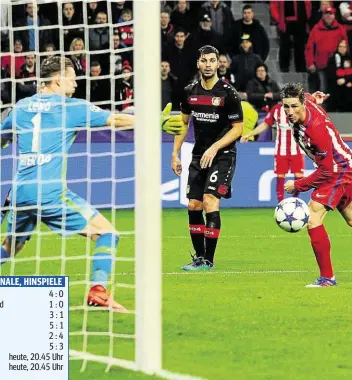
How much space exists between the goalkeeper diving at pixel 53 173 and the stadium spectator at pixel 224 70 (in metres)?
10.5

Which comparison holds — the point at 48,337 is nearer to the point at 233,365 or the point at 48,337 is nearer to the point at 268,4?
the point at 233,365

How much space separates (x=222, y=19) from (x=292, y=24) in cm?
147

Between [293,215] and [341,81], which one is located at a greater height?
[293,215]

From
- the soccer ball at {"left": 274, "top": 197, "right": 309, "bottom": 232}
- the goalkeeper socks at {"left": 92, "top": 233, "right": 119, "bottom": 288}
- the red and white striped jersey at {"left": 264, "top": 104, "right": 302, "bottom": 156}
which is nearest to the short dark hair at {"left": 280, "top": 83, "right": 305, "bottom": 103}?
the soccer ball at {"left": 274, "top": 197, "right": 309, "bottom": 232}

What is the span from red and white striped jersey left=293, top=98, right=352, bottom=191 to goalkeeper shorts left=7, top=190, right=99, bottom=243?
2.44m

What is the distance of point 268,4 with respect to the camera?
74.4 ft

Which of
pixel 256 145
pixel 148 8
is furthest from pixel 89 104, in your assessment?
pixel 256 145

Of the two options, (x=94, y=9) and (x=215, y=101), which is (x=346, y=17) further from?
(x=215, y=101)

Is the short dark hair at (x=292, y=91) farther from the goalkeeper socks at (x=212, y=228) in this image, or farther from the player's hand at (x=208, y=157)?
the goalkeeper socks at (x=212, y=228)

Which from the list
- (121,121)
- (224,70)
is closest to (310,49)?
(224,70)

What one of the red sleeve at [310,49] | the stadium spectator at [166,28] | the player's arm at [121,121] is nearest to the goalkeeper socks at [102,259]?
the player's arm at [121,121]

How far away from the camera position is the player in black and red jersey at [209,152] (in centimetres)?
1157

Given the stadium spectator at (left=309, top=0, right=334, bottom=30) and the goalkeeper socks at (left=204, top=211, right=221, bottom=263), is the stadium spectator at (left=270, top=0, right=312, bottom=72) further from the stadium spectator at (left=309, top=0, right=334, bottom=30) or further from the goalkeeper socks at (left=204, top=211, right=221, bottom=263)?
the goalkeeper socks at (left=204, top=211, right=221, bottom=263)

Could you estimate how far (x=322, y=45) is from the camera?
21047mm
